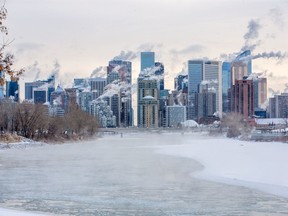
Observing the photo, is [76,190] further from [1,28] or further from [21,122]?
[21,122]

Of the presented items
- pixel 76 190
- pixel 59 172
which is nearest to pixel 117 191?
pixel 76 190

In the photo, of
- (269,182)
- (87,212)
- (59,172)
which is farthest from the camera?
(59,172)

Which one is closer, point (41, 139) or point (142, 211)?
point (142, 211)

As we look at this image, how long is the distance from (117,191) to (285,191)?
8406mm

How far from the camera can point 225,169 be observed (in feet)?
137

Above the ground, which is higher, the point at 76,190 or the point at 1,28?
the point at 1,28

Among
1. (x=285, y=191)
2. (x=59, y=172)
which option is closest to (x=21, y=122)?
(x=59, y=172)

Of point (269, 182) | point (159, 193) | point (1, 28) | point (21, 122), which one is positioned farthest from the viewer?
point (21, 122)

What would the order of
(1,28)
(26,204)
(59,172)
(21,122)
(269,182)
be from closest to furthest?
1. (1,28)
2. (26,204)
3. (269,182)
4. (59,172)
5. (21,122)

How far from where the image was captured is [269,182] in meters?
32.7

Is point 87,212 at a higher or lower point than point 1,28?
lower

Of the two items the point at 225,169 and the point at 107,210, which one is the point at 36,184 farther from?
the point at 225,169

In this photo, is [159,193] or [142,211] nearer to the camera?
[142,211]

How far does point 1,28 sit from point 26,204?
1124 cm
